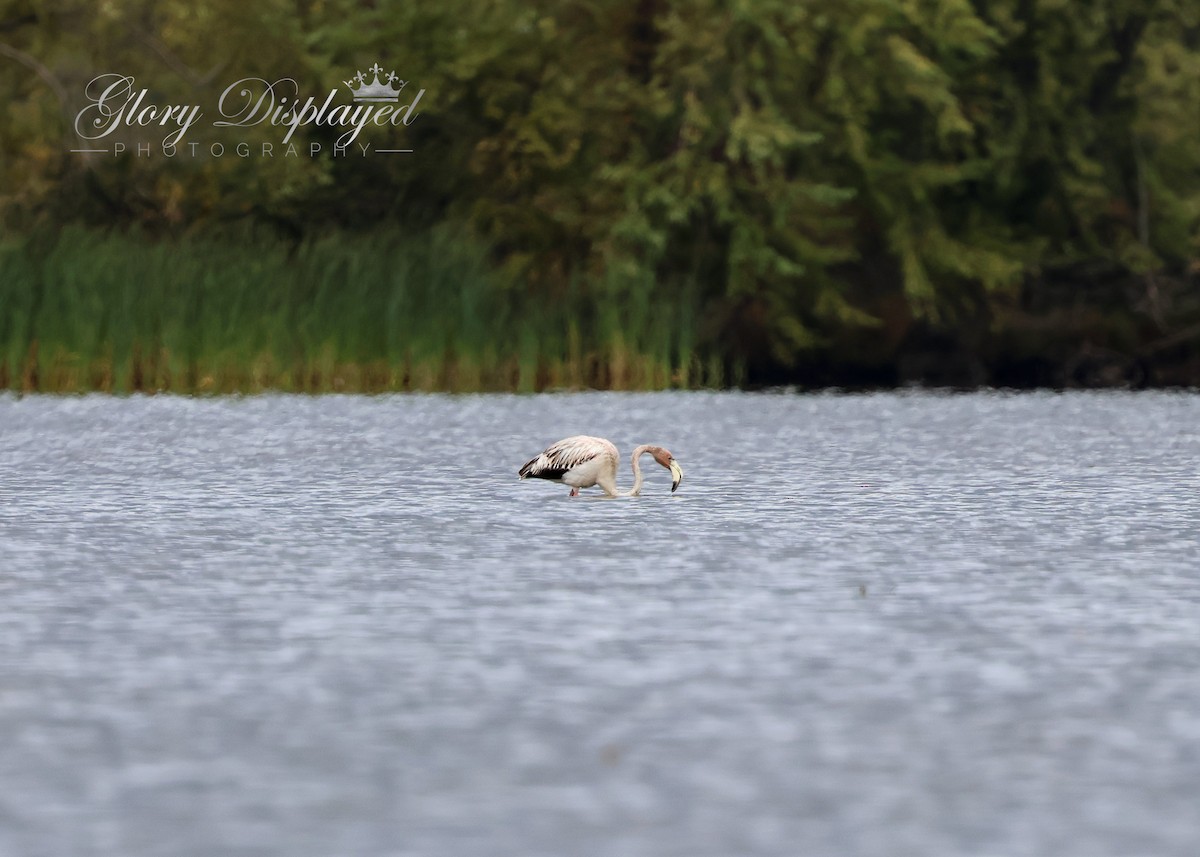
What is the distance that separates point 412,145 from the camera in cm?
4128

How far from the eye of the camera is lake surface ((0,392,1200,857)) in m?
5.94

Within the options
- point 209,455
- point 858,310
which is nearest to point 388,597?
point 209,455

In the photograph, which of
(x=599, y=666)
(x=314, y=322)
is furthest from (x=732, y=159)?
(x=599, y=666)

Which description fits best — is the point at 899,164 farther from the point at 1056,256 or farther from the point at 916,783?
the point at 916,783

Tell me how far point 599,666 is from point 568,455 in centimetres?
781

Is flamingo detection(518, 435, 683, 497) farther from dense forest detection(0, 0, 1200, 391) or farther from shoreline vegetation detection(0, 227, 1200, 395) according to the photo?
dense forest detection(0, 0, 1200, 391)

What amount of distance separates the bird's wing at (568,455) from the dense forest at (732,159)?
1983 centimetres

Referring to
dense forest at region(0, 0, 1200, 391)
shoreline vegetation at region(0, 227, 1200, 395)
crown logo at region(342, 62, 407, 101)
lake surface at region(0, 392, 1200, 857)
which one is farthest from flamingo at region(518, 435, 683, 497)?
crown logo at region(342, 62, 407, 101)

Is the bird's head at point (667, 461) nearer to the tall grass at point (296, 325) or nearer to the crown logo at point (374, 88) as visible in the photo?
the tall grass at point (296, 325)

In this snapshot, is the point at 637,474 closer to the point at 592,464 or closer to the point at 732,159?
the point at 592,464

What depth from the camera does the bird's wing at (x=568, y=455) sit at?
52.2ft

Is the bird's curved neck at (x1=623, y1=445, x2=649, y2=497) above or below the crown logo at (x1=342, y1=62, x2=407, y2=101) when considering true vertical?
below

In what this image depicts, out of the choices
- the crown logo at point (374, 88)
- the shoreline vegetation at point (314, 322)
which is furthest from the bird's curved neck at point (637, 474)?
the crown logo at point (374, 88)

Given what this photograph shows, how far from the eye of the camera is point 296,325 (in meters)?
30.4
